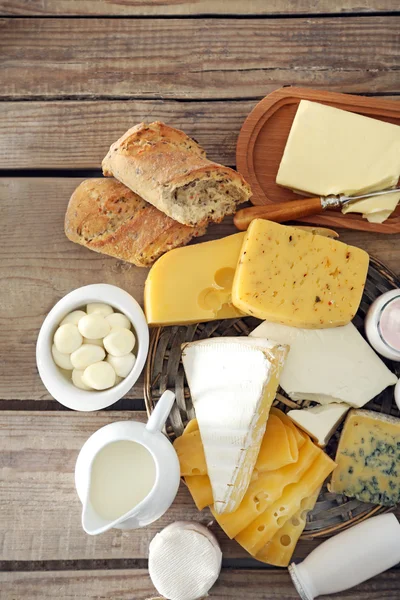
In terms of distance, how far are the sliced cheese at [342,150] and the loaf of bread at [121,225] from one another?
0.28 metres

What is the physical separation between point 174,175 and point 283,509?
69 cm

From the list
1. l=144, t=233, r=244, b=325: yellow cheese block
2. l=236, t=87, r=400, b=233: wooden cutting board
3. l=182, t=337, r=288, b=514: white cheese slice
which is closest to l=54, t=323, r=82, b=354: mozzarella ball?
l=144, t=233, r=244, b=325: yellow cheese block

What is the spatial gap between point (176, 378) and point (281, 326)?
0.25 metres

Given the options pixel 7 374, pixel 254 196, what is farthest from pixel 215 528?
pixel 254 196

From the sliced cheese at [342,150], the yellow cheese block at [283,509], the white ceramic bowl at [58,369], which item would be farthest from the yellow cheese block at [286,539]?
the sliced cheese at [342,150]

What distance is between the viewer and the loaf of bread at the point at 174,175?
107 centimetres

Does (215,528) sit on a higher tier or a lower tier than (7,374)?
lower

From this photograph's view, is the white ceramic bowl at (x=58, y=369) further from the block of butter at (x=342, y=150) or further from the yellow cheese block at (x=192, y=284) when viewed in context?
the block of butter at (x=342, y=150)

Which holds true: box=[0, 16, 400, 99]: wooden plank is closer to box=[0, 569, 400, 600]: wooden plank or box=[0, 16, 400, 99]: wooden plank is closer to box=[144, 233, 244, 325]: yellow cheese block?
box=[144, 233, 244, 325]: yellow cheese block

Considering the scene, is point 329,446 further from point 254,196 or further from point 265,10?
point 265,10

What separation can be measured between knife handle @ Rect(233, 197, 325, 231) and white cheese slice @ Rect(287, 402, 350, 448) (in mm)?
403

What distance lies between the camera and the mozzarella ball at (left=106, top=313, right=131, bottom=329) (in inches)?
43.2

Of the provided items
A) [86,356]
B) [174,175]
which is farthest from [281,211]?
[86,356]

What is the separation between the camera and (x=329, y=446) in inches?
47.7
